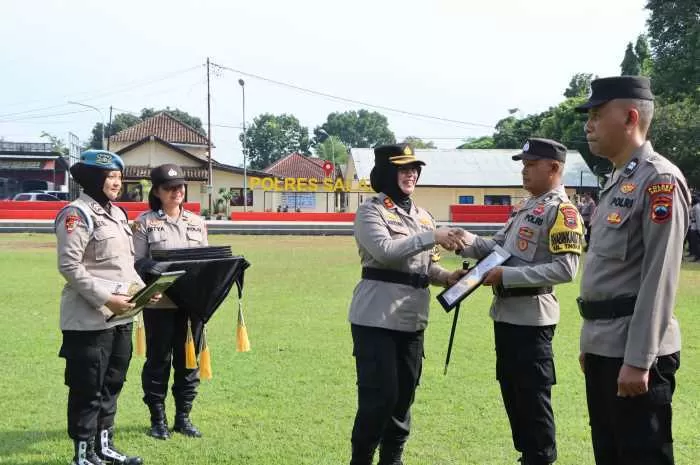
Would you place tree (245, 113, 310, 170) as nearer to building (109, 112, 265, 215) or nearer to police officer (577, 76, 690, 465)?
building (109, 112, 265, 215)

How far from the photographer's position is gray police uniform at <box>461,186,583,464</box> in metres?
3.81

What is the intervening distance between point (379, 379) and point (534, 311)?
969mm

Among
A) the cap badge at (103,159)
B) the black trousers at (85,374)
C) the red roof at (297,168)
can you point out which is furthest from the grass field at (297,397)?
the red roof at (297,168)

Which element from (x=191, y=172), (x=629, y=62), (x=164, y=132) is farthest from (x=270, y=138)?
(x=629, y=62)

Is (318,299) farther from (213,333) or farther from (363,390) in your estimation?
(363,390)

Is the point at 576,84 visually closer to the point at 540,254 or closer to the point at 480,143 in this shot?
the point at 480,143

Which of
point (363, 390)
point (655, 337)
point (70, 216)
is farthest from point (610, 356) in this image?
point (70, 216)

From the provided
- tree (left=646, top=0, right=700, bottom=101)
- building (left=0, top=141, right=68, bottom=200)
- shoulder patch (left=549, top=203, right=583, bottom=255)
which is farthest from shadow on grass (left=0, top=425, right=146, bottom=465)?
building (left=0, top=141, right=68, bottom=200)

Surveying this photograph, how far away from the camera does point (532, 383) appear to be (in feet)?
12.7

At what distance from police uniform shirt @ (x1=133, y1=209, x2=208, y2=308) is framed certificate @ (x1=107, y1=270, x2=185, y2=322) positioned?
2.45 ft

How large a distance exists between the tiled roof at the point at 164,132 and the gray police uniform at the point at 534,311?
5248 centimetres

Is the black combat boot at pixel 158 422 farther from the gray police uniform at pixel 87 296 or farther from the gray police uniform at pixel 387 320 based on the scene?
the gray police uniform at pixel 387 320

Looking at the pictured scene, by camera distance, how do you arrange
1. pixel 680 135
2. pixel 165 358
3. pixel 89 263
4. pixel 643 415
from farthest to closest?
pixel 680 135
pixel 165 358
pixel 89 263
pixel 643 415

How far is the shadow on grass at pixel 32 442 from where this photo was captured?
436cm
